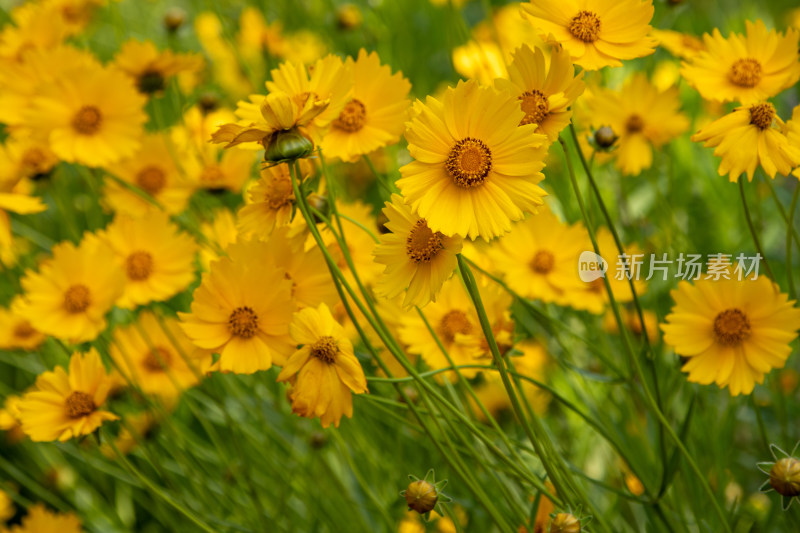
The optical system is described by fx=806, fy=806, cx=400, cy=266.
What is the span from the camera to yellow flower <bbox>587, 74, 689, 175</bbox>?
113 centimetres

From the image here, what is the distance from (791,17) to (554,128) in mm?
1864

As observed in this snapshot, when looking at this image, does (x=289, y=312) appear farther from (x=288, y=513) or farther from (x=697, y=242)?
(x=697, y=242)

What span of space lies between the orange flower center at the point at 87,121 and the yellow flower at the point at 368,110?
0.44m

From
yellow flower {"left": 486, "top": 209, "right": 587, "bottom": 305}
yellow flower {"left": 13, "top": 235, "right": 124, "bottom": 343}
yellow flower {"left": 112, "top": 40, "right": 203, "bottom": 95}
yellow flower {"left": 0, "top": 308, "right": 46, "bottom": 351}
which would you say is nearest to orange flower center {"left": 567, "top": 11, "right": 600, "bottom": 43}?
yellow flower {"left": 486, "top": 209, "right": 587, "bottom": 305}

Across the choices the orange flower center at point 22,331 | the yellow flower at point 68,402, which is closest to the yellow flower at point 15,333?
the orange flower center at point 22,331

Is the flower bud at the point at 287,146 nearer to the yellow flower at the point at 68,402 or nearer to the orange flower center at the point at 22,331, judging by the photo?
the yellow flower at the point at 68,402

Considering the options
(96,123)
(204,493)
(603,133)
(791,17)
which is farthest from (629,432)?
(791,17)

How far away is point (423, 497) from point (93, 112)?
0.78 meters

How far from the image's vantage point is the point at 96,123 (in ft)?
3.77

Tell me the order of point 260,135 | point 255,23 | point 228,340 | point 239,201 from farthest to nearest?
point 239,201, point 255,23, point 228,340, point 260,135

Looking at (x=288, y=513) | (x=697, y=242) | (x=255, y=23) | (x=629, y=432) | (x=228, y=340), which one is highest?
(x=255, y=23)

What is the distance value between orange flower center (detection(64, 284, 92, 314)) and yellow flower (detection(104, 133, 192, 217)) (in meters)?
0.27

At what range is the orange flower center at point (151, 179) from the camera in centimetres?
130

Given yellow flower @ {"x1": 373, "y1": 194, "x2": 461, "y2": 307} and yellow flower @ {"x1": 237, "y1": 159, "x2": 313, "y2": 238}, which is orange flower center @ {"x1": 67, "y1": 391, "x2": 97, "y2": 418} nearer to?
yellow flower @ {"x1": 237, "y1": 159, "x2": 313, "y2": 238}
